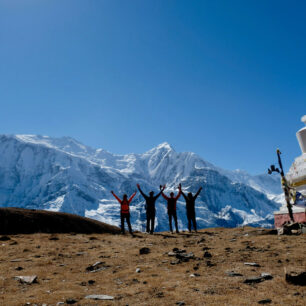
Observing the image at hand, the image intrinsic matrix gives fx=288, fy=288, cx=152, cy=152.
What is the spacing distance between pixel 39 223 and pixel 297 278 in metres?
17.9

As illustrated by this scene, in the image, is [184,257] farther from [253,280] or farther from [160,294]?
[160,294]

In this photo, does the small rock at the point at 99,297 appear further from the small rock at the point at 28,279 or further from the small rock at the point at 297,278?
the small rock at the point at 297,278

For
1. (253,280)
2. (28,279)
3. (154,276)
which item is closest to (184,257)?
(154,276)

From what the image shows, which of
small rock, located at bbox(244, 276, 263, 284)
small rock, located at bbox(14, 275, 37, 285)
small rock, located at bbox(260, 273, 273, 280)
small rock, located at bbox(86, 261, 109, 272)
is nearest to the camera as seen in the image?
small rock, located at bbox(244, 276, 263, 284)

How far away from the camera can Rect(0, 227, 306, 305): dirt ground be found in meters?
5.79

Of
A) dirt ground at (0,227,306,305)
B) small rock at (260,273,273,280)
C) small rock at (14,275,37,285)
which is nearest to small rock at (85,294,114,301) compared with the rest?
dirt ground at (0,227,306,305)

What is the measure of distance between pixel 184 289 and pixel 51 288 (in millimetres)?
3185

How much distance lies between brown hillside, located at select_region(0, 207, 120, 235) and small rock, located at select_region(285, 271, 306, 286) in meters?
16.8

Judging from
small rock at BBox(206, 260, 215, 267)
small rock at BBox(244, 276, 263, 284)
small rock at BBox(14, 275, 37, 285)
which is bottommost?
small rock at BBox(244, 276, 263, 284)

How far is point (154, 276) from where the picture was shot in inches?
298

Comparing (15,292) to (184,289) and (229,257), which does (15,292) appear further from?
(229,257)

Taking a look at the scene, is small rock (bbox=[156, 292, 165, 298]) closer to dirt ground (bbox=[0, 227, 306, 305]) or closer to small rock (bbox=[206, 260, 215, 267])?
dirt ground (bbox=[0, 227, 306, 305])

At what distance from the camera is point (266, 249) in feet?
32.9

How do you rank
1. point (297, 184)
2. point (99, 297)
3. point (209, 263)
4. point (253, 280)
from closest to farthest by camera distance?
point (99, 297)
point (253, 280)
point (209, 263)
point (297, 184)
